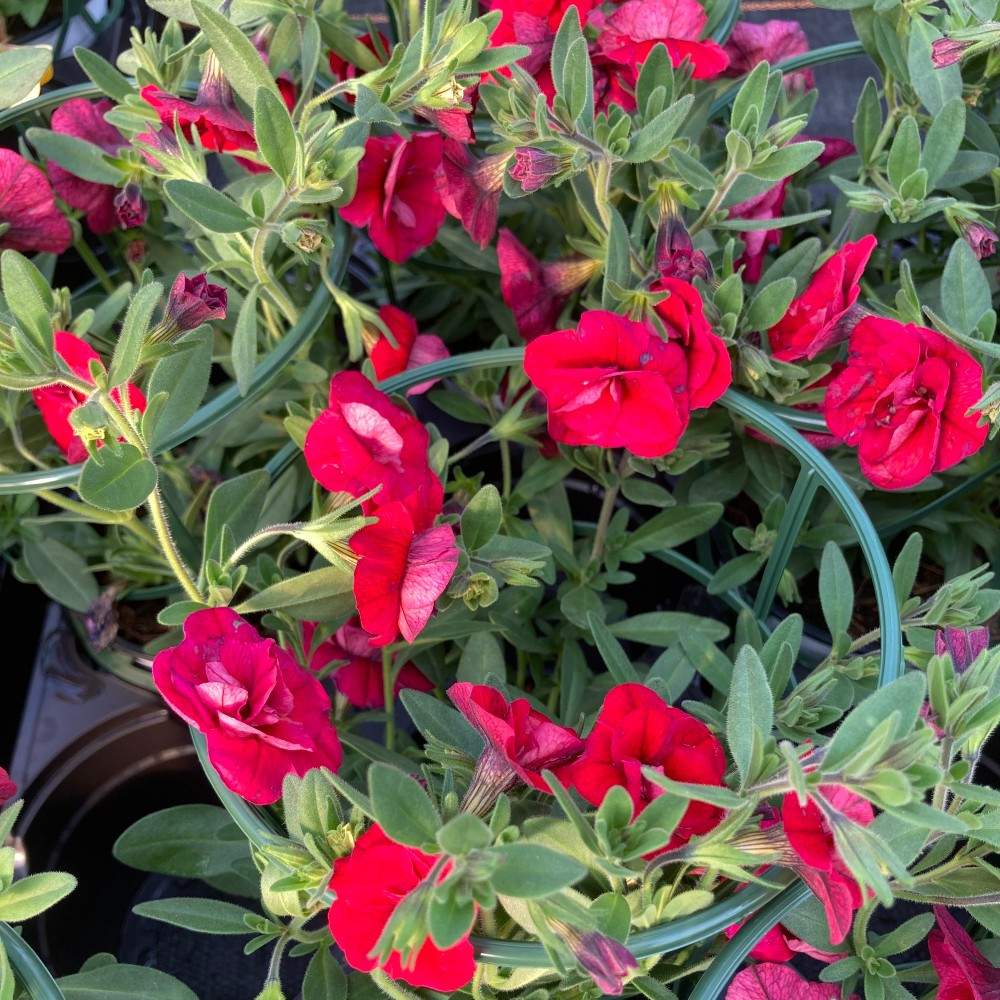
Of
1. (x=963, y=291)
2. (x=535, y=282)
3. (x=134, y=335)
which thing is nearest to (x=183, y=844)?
(x=134, y=335)

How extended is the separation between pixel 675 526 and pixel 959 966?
13.4 inches

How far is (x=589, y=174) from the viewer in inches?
27.7

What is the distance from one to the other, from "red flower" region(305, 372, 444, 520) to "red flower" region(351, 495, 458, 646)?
25 millimetres

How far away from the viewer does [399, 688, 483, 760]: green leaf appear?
1.73ft

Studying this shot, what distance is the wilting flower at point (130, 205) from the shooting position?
0.78 m

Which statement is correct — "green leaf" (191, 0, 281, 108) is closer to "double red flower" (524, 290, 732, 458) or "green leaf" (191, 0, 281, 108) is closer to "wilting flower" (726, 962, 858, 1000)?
"double red flower" (524, 290, 732, 458)

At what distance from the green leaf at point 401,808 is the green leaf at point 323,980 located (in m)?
0.18

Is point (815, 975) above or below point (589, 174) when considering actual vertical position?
below

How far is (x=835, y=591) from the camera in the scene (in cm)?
64

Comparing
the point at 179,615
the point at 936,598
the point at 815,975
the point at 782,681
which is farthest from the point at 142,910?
the point at 815,975

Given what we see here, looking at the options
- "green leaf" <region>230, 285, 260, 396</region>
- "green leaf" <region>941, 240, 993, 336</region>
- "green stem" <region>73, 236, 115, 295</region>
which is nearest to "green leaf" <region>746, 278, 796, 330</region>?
"green leaf" <region>941, 240, 993, 336</region>

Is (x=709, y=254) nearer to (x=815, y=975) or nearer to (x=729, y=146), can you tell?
(x=729, y=146)

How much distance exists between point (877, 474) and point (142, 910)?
485 millimetres

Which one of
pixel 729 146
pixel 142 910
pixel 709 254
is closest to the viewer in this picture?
pixel 142 910
